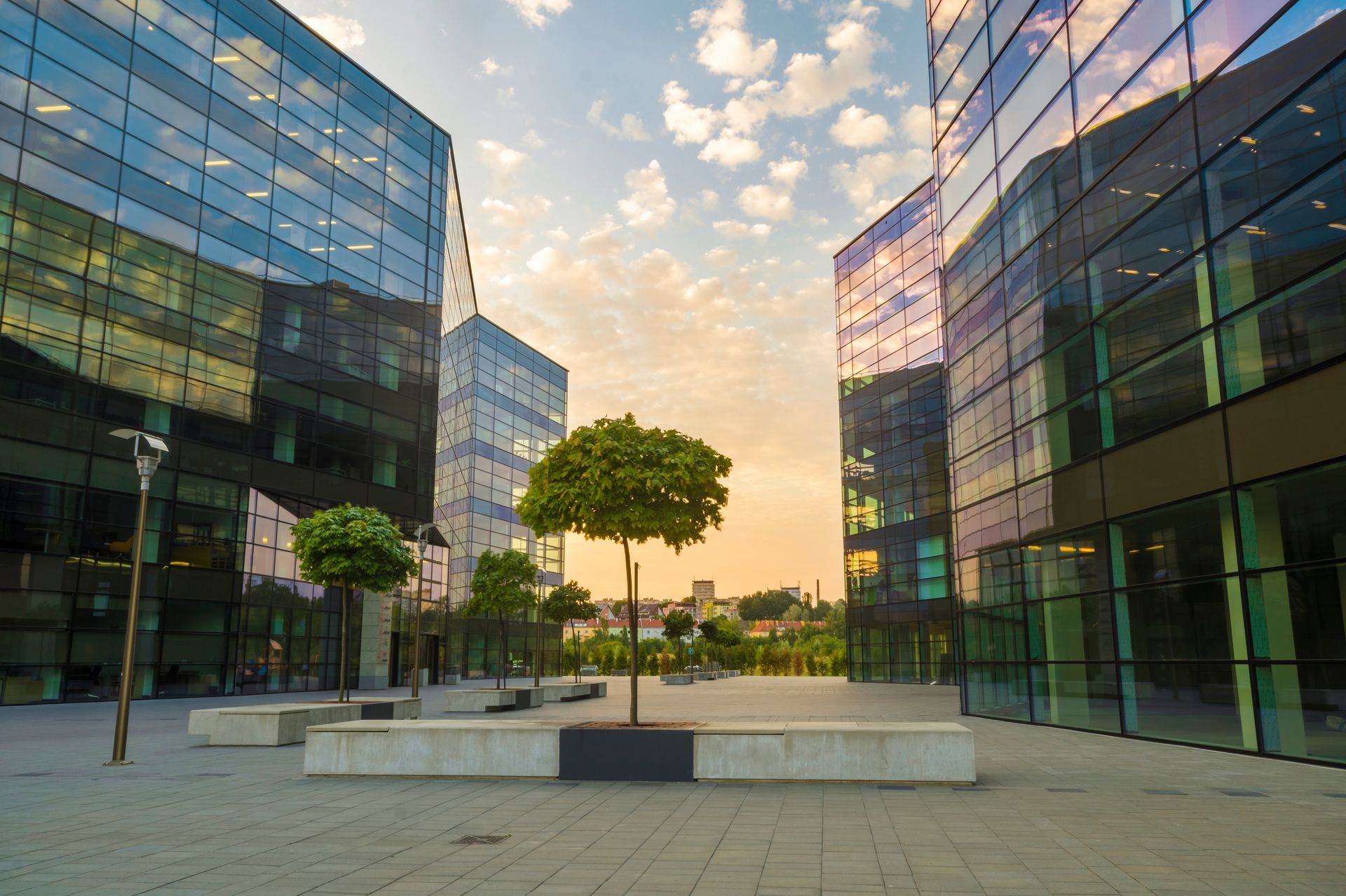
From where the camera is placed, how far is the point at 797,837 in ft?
28.5

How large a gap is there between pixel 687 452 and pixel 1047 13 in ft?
52.1

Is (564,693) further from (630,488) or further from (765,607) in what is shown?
(765,607)

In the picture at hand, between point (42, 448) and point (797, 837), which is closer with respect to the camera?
point (797, 837)

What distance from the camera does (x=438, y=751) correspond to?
42.0 ft

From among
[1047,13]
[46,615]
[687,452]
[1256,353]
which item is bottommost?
[46,615]

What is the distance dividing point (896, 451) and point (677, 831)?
44826 millimetres

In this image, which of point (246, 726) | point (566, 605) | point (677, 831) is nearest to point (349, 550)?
point (246, 726)

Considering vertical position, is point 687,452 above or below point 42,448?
below

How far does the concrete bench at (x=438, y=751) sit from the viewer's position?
12.7 m

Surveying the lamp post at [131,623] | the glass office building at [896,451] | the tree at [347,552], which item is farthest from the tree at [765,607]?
the lamp post at [131,623]

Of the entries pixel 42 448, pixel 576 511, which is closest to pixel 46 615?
pixel 42 448

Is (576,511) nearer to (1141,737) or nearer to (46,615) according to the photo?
(1141,737)

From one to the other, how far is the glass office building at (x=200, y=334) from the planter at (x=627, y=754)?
24.3 m

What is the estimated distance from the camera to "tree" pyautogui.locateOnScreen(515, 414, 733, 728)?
13.3 m
